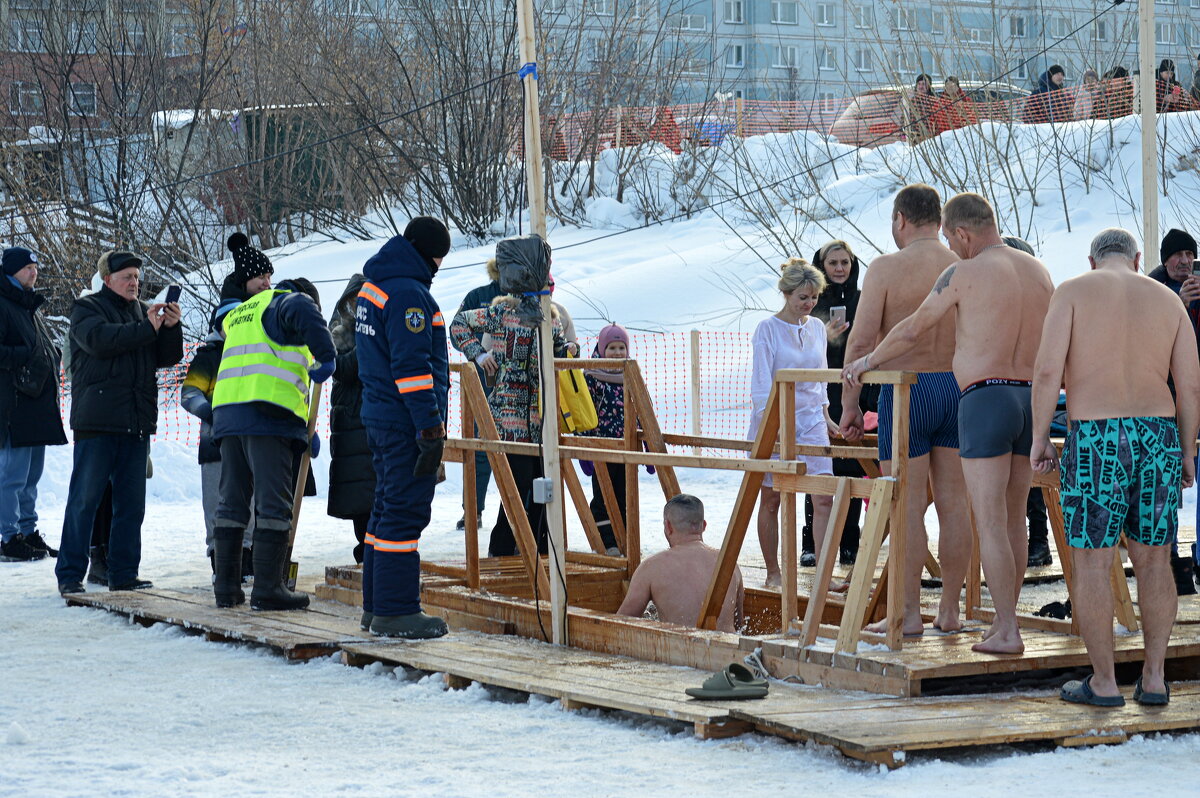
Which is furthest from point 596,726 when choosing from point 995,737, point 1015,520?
point 1015,520

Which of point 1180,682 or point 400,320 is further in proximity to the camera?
point 400,320

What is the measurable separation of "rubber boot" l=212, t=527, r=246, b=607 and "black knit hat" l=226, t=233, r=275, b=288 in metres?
1.27

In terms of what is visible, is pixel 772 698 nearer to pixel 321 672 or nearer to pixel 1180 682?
pixel 1180 682

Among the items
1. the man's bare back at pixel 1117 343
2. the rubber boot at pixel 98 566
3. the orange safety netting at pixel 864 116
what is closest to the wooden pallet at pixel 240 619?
the rubber boot at pixel 98 566

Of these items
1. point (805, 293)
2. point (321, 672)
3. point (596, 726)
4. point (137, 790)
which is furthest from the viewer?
point (805, 293)

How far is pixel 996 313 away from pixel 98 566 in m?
5.52

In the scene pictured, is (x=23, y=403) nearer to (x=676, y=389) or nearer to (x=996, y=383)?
(x=996, y=383)

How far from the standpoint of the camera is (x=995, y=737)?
4746 mm

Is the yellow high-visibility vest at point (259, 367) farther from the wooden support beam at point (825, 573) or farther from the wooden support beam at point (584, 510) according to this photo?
the wooden support beam at point (825, 573)

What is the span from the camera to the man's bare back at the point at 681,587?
7031 mm

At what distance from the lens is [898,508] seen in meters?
5.70

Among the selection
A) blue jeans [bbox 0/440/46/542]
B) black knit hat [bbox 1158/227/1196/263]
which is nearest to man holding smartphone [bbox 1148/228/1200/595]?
black knit hat [bbox 1158/227/1196/263]

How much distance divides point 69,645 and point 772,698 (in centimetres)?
345

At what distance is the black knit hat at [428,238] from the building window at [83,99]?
16.9 metres
